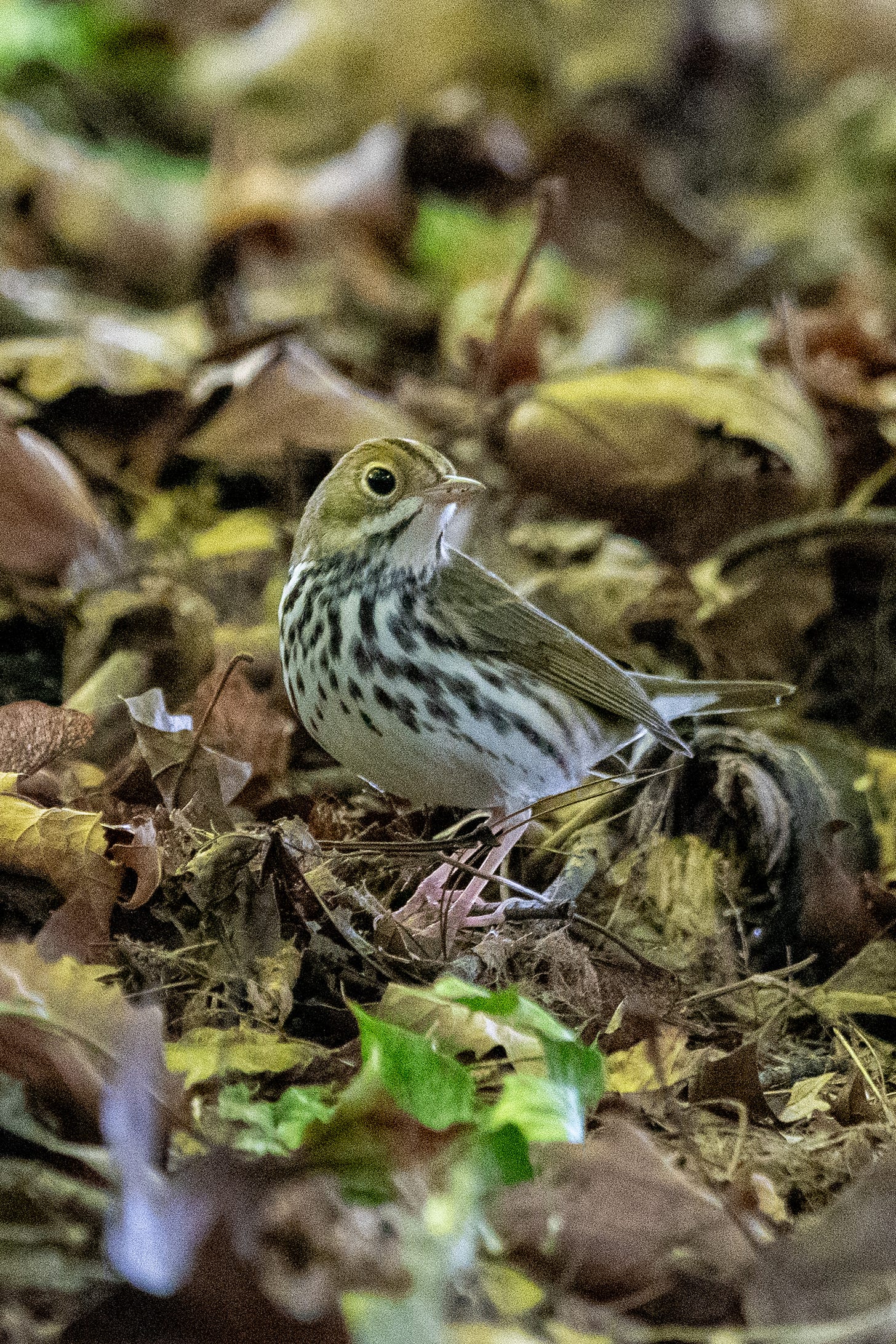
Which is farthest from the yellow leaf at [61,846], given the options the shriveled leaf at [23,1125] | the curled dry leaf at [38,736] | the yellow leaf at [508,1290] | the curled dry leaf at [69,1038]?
the yellow leaf at [508,1290]

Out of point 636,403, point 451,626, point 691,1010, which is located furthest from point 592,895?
point 636,403

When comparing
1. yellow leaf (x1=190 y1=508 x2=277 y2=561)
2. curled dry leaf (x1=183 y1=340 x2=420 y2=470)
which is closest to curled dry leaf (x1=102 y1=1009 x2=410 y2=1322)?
yellow leaf (x1=190 y1=508 x2=277 y2=561)

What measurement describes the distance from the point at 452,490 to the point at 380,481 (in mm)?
134

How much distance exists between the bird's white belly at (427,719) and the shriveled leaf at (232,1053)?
55 cm

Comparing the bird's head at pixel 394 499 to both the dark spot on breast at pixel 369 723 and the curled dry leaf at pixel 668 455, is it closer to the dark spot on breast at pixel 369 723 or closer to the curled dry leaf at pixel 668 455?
the dark spot on breast at pixel 369 723

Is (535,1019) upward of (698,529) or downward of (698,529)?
upward

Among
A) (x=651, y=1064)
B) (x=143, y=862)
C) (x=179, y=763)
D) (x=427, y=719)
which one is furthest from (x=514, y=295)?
(x=651, y=1064)

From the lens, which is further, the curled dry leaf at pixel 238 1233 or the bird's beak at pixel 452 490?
the bird's beak at pixel 452 490

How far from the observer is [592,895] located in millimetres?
2451

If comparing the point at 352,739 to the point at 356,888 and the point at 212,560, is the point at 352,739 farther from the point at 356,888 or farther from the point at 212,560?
the point at 212,560

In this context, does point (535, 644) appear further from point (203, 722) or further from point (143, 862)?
point (143, 862)

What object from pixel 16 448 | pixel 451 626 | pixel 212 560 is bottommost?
pixel 212 560

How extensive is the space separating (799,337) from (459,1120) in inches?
127

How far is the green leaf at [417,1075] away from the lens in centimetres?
150
